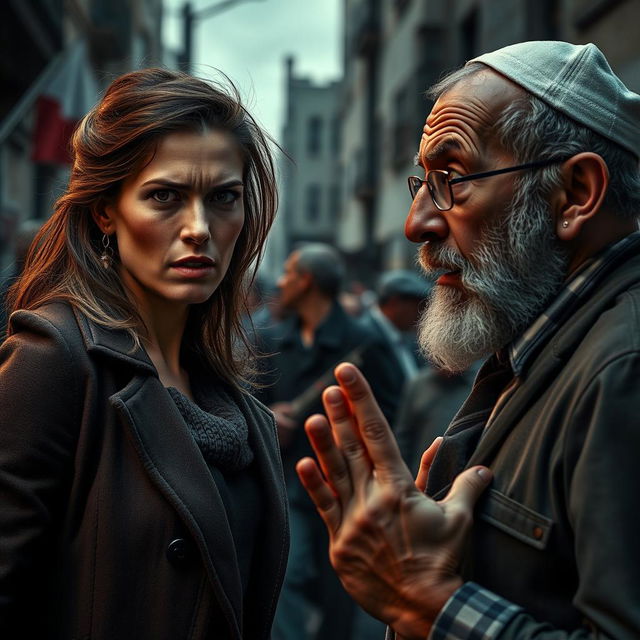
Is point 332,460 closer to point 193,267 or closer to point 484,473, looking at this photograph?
point 484,473

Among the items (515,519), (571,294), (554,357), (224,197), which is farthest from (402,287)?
(515,519)

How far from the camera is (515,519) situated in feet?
5.92

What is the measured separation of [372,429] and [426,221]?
0.64 meters

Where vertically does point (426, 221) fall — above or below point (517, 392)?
above

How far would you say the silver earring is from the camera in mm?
2600

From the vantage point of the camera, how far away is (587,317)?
1883 mm

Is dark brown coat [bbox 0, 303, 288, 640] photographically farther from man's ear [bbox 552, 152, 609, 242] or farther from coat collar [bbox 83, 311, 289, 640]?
man's ear [bbox 552, 152, 609, 242]

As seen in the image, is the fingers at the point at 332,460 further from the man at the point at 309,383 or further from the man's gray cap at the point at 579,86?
the man at the point at 309,383

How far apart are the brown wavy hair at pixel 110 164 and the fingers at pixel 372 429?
871 millimetres

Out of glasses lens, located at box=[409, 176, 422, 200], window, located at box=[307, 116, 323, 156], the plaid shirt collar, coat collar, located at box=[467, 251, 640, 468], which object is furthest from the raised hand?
window, located at box=[307, 116, 323, 156]

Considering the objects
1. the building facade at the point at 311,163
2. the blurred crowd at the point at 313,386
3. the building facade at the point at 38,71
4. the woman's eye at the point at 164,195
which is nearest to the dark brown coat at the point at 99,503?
the woman's eye at the point at 164,195

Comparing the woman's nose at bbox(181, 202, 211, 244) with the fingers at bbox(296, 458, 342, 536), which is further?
the woman's nose at bbox(181, 202, 211, 244)

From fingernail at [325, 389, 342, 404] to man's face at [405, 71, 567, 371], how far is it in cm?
52

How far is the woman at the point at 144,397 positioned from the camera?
7.30ft
